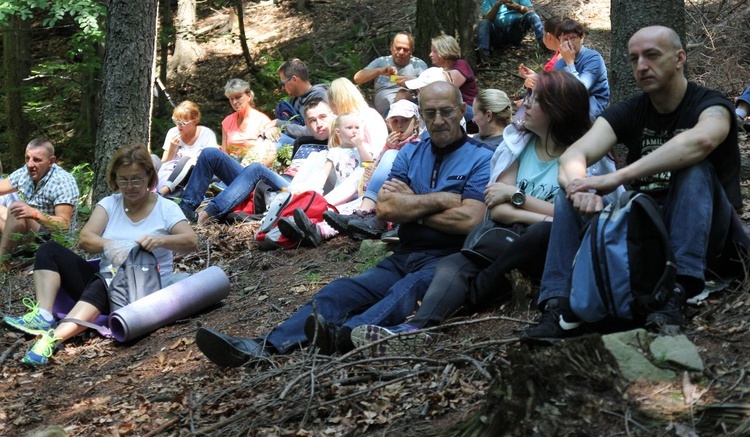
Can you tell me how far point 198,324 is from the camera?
6.32 meters

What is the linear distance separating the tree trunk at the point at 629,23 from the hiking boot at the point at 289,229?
2.89 meters

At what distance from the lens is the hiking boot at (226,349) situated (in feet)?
16.2

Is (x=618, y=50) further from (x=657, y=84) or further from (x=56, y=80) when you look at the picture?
(x=56, y=80)

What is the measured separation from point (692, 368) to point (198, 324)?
3.91 metres

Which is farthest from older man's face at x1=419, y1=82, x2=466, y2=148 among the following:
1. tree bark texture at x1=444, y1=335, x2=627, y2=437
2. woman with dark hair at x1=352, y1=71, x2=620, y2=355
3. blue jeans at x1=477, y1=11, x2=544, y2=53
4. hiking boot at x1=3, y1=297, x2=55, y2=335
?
blue jeans at x1=477, y1=11, x2=544, y2=53

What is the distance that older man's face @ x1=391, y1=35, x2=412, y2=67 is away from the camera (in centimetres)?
975

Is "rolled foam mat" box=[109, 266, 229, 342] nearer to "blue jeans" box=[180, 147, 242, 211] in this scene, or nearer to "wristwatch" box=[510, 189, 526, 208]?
"wristwatch" box=[510, 189, 526, 208]

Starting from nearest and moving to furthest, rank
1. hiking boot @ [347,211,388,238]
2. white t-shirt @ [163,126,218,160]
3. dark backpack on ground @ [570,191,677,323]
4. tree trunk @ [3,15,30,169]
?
dark backpack on ground @ [570,191,677,323] < hiking boot @ [347,211,388,238] < white t-shirt @ [163,126,218,160] < tree trunk @ [3,15,30,169]

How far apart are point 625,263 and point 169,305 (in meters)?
3.55

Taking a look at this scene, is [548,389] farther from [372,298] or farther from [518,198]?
[372,298]

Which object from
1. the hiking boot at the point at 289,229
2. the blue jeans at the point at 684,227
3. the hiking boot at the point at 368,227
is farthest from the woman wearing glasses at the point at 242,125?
the blue jeans at the point at 684,227

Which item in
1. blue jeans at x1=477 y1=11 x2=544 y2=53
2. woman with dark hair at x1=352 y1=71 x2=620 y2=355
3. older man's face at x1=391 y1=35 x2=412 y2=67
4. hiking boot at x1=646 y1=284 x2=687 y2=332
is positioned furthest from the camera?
blue jeans at x1=477 y1=11 x2=544 y2=53

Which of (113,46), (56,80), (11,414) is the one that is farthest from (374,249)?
(56,80)

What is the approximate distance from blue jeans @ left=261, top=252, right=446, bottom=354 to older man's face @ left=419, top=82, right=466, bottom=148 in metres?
0.79
